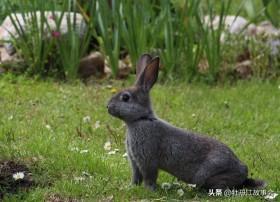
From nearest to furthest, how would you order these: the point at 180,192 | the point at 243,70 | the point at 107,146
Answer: the point at 180,192, the point at 107,146, the point at 243,70

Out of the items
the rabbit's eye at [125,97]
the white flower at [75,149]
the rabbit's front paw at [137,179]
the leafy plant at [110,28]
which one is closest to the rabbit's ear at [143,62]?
the rabbit's eye at [125,97]

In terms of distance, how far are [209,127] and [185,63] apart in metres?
2.11

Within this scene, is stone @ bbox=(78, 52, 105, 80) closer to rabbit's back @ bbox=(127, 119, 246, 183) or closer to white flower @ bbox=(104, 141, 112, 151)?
white flower @ bbox=(104, 141, 112, 151)

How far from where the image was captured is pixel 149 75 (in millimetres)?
5832

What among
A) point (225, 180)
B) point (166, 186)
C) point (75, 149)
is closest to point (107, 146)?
point (75, 149)

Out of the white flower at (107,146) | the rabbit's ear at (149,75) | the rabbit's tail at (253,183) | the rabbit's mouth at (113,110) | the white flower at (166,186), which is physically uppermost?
the rabbit's ear at (149,75)

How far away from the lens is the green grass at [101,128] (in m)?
5.93

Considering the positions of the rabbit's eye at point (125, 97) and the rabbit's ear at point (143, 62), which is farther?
the rabbit's ear at point (143, 62)

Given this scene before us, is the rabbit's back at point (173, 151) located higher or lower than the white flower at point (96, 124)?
higher

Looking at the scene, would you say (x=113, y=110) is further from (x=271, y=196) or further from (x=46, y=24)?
(x=46, y=24)

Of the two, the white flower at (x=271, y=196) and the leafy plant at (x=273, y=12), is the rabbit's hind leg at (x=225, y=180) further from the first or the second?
the leafy plant at (x=273, y=12)

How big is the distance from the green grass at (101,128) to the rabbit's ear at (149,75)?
815mm

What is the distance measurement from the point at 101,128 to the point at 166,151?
7.57 feet

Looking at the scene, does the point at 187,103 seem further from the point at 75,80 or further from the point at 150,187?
the point at 150,187
